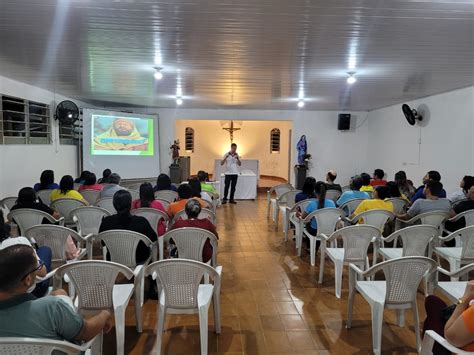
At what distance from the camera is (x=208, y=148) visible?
46.7 feet

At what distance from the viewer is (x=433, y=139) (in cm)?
747

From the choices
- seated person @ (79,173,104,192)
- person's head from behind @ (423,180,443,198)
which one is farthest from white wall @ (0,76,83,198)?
person's head from behind @ (423,180,443,198)

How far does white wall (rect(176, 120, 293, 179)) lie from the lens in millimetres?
14102

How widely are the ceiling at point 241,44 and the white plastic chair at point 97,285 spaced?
1924 millimetres

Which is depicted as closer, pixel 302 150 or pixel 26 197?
pixel 26 197

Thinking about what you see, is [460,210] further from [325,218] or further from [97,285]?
[97,285]

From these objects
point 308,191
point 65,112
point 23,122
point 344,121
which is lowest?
point 308,191

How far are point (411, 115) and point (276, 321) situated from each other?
6.49 meters

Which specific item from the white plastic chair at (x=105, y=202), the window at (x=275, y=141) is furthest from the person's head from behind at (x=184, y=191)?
the window at (x=275, y=141)

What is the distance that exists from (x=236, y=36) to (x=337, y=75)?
2478 millimetres

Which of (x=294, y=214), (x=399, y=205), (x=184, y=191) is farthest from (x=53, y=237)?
(x=399, y=205)

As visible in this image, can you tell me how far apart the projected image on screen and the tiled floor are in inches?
240

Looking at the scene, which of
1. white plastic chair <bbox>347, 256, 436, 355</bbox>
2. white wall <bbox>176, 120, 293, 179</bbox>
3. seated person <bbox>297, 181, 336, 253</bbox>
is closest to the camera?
white plastic chair <bbox>347, 256, 436, 355</bbox>

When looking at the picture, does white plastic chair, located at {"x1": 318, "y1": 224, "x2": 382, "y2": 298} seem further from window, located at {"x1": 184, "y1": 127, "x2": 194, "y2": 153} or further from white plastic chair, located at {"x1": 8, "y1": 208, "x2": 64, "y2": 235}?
window, located at {"x1": 184, "y1": 127, "x2": 194, "y2": 153}
